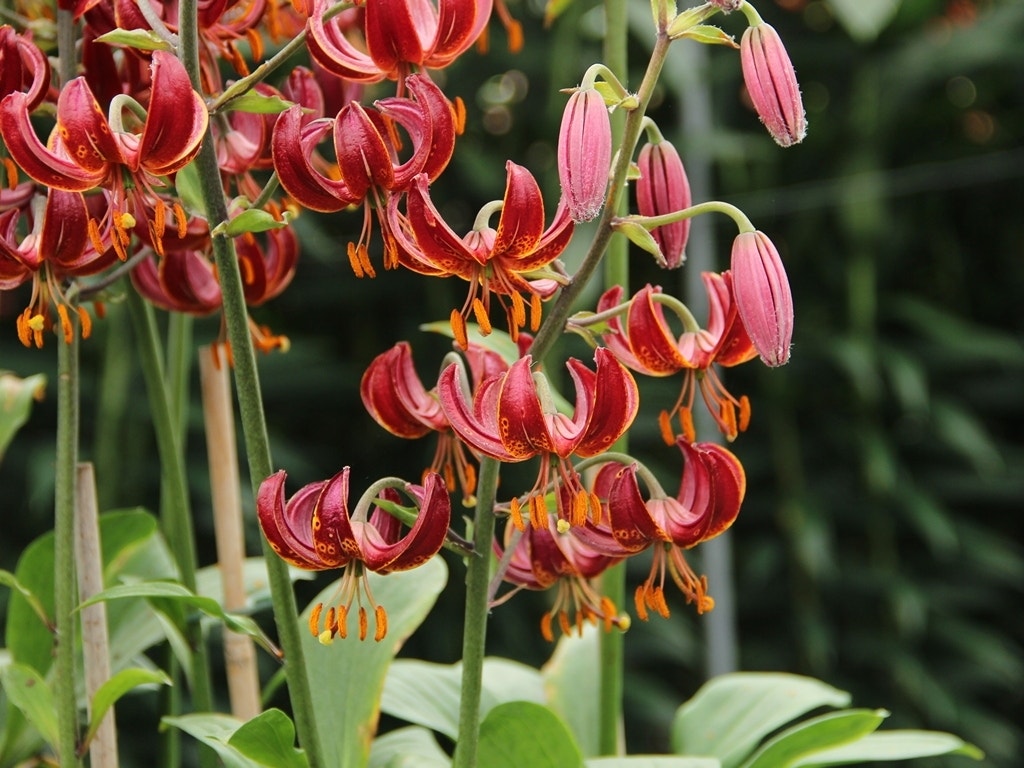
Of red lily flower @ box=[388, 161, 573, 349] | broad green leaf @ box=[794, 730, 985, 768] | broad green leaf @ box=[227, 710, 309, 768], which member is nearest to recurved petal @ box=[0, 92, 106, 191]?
red lily flower @ box=[388, 161, 573, 349]

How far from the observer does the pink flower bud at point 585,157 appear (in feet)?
1.46

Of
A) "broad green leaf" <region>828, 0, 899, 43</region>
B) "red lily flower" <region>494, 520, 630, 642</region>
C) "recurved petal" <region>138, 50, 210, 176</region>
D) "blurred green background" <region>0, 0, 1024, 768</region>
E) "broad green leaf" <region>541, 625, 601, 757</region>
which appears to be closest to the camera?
"recurved petal" <region>138, 50, 210, 176</region>

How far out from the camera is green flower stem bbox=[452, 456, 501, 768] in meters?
0.49

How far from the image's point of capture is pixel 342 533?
0.46 metres

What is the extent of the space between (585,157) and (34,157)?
19 cm

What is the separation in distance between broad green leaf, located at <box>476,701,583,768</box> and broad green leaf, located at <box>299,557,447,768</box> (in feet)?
0.25

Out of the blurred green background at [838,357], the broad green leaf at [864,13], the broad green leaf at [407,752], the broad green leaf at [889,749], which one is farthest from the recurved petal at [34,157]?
the blurred green background at [838,357]

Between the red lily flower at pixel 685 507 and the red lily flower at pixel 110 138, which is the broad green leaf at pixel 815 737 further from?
the red lily flower at pixel 110 138

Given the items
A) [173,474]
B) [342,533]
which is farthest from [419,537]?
[173,474]

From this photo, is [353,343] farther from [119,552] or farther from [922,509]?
[119,552]

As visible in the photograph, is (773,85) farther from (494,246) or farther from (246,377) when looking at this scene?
(246,377)

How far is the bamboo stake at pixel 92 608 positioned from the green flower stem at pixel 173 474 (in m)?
0.05

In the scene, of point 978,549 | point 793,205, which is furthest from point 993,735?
point 793,205

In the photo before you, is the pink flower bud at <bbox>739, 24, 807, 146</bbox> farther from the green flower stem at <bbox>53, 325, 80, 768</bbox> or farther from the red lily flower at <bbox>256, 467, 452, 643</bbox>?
the green flower stem at <bbox>53, 325, 80, 768</bbox>
